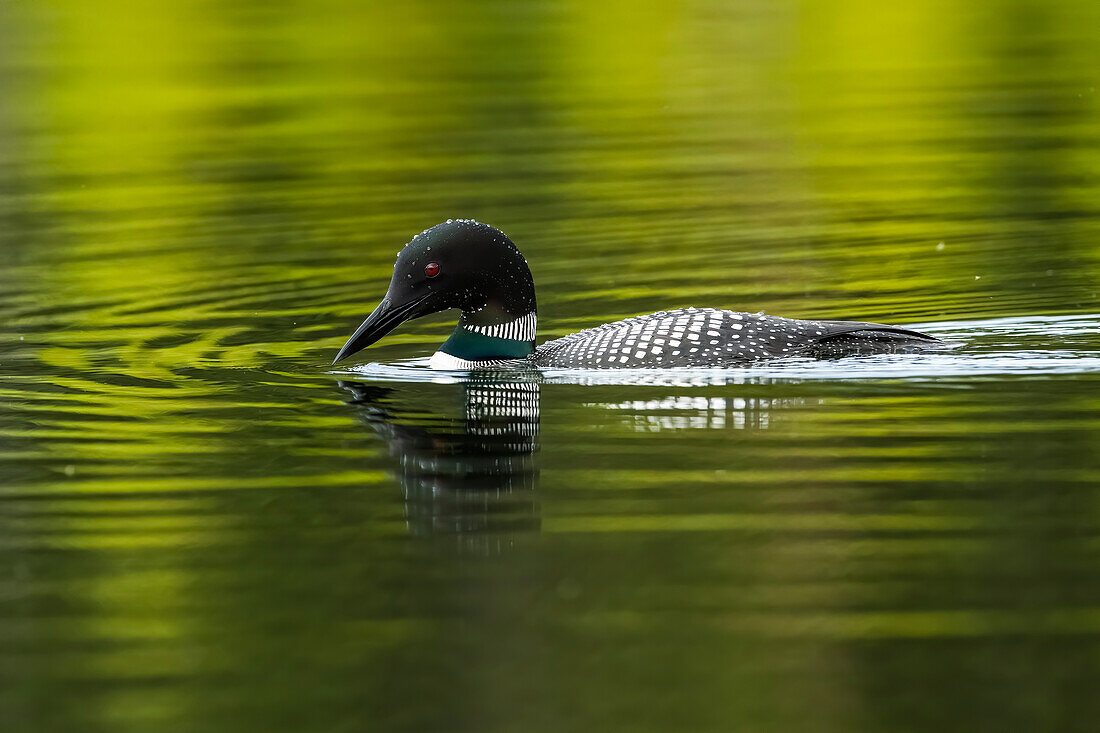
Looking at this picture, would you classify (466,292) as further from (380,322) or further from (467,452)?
(467,452)

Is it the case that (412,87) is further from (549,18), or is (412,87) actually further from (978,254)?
(978,254)

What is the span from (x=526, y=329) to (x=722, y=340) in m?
1.12

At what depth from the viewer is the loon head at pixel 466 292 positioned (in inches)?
384

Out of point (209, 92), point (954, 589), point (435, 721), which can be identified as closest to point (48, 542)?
point (435, 721)

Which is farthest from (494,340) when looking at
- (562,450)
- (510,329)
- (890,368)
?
(562,450)

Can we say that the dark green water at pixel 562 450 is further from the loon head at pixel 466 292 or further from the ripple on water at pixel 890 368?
the loon head at pixel 466 292

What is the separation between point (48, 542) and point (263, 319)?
5.30 meters

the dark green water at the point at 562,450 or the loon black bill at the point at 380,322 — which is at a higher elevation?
the loon black bill at the point at 380,322

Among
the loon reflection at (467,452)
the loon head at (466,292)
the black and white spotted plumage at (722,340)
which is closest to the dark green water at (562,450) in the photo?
the loon reflection at (467,452)

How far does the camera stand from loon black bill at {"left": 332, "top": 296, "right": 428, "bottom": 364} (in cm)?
976

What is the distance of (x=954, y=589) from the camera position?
5.73 metres

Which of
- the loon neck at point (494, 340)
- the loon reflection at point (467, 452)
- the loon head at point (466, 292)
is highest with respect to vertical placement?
the loon head at point (466, 292)

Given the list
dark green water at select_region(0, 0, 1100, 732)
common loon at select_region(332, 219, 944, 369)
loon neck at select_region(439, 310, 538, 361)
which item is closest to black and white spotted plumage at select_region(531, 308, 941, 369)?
common loon at select_region(332, 219, 944, 369)

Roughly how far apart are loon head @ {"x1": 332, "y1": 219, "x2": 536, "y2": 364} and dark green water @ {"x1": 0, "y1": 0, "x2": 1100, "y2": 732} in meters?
0.29
